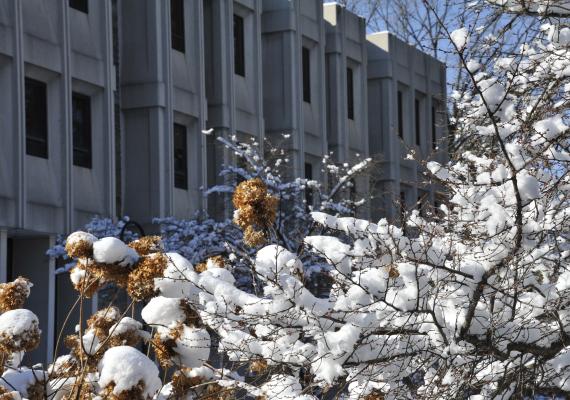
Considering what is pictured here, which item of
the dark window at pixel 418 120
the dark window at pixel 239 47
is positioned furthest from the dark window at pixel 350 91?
the dark window at pixel 239 47

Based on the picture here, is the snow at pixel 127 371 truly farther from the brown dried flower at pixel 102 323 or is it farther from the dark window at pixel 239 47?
the dark window at pixel 239 47

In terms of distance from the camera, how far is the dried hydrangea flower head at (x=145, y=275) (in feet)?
21.9

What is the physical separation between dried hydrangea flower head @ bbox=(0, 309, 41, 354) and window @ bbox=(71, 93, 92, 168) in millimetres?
19229

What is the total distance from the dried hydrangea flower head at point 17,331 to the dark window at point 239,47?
2588cm

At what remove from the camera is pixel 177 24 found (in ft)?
96.9

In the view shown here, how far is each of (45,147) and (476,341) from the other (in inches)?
727

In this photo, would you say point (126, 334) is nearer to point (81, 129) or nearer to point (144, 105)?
point (81, 129)

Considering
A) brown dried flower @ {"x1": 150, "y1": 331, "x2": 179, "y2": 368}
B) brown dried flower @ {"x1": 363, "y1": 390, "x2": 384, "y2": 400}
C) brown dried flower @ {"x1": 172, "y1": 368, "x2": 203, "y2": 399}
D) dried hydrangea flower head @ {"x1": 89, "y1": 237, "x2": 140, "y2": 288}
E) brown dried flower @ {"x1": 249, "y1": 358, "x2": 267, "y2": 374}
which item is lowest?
brown dried flower @ {"x1": 363, "y1": 390, "x2": 384, "y2": 400}

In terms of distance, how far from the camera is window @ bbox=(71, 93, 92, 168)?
85.0 ft

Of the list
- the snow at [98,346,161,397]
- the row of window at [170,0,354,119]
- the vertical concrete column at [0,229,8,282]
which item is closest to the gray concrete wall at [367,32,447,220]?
the row of window at [170,0,354,119]

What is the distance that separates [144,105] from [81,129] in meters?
2.11

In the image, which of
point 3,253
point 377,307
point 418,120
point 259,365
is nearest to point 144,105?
point 3,253

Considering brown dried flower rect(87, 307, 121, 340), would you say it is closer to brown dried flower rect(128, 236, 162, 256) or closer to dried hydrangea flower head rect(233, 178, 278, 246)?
brown dried flower rect(128, 236, 162, 256)

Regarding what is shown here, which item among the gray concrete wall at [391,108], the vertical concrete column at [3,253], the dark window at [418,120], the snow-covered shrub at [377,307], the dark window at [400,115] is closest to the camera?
the snow-covered shrub at [377,307]
